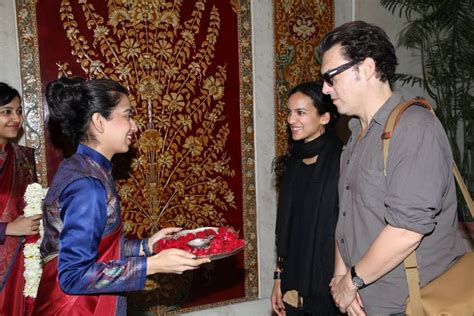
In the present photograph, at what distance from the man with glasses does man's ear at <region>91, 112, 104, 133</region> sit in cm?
87

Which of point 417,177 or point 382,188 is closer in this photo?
point 417,177

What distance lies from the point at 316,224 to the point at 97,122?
1.19 m

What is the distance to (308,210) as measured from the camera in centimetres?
247

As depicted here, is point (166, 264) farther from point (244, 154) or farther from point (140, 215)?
point (244, 154)

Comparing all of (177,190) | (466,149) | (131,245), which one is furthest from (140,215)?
(466,149)

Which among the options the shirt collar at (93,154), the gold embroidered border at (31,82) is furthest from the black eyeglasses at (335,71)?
the gold embroidered border at (31,82)

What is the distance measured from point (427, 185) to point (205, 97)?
7.40 ft

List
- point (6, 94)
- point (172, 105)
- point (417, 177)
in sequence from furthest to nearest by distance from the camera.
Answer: point (172, 105) → point (6, 94) → point (417, 177)

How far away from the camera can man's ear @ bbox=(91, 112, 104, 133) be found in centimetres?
182

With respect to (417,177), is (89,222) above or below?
below

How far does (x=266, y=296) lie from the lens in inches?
152

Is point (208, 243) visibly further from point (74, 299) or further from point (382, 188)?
point (382, 188)

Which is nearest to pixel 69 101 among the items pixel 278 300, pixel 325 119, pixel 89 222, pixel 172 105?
pixel 89 222

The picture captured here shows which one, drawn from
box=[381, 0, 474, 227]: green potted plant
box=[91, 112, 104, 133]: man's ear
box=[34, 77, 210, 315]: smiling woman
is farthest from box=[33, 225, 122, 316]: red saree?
box=[381, 0, 474, 227]: green potted plant
